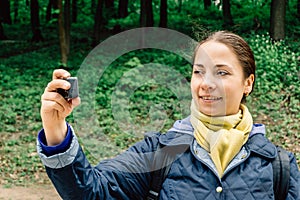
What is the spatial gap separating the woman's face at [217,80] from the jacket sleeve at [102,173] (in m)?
0.25

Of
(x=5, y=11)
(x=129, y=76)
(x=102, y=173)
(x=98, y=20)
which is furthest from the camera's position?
(x=5, y=11)

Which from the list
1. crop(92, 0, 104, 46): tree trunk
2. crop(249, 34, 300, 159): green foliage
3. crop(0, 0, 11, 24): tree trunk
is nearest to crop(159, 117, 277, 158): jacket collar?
crop(249, 34, 300, 159): green foliage

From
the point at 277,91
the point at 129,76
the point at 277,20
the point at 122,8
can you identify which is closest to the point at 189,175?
the point at 129,76

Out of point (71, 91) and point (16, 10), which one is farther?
point (16, 10)

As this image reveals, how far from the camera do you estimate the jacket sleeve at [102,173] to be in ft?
5.17

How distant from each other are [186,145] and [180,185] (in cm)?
16

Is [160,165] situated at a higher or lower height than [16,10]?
higher

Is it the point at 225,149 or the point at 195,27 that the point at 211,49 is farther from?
the point at 195,27

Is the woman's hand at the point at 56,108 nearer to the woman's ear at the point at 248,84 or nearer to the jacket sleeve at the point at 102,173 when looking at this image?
the jacket sleeve at the point at 102,173

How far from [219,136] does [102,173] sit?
469mm

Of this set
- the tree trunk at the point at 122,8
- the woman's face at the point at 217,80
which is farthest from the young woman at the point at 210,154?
the tree trunk at the point at 122,8

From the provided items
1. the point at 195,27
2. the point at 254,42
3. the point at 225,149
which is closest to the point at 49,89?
the point at 225,149

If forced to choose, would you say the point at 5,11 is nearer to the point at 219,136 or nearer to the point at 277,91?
the point at 277,91

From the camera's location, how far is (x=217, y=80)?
A: 1.90 meters
